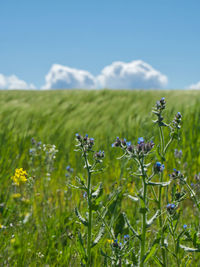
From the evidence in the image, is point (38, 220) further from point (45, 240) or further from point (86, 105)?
point (86, 105)

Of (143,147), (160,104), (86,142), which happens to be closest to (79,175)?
(86,142)

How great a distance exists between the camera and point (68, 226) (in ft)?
7.66

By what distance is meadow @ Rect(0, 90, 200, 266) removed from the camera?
158cm

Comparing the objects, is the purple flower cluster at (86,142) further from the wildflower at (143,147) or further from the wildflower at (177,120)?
the wildflower at (177,120)

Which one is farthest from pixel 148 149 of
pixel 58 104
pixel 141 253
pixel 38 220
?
pixel 58 104

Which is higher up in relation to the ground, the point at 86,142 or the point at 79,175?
the point at 86,142

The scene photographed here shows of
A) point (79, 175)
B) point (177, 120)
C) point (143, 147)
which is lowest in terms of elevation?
point (79, 175)

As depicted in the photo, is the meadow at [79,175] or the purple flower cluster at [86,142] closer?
the purple flower cluster at [86,142]

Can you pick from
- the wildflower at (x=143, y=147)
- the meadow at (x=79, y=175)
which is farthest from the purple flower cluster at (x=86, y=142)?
the wildflower at (x=143, y=147)

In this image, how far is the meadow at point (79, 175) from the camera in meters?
1.58

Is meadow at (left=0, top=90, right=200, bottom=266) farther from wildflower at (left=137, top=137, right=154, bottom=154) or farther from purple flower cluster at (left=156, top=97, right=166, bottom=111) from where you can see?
wildflower at (left=137, top=137, right=154, bottom=154)

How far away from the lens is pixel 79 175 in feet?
4.80

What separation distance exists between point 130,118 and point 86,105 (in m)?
1.55

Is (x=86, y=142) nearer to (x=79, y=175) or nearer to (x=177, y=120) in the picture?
(x=79, y=175)
